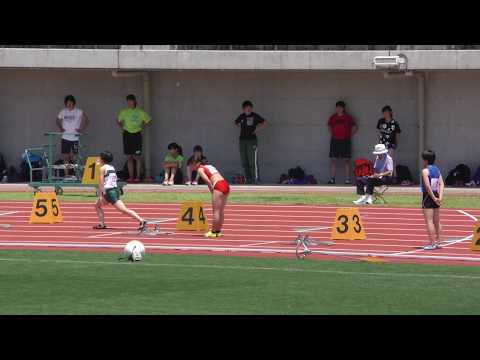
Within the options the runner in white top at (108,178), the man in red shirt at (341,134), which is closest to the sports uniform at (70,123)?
the man in red shirt at (341,134)

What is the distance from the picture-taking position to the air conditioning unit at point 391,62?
2961 centimetres

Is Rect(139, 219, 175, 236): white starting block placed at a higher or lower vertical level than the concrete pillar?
lower

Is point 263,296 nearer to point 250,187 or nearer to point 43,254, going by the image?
A: point 43,254

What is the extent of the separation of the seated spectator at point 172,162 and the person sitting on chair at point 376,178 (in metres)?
6.18

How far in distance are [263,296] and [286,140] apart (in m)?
18.3

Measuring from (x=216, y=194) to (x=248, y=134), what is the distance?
10770mm

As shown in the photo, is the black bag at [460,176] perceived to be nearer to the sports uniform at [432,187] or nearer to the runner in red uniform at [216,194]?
the runner in red uniform at [216,194]

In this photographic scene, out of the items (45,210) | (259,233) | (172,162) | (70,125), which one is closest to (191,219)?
(259,233)

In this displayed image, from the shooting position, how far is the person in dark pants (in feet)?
104

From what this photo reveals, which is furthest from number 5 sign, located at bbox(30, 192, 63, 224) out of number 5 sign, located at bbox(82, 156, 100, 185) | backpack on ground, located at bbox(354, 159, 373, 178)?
backpack on ground, located at bbox(354, 159, 373, 178)

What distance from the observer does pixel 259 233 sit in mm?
22172

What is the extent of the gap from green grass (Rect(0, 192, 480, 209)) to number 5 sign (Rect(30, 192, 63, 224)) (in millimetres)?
4129

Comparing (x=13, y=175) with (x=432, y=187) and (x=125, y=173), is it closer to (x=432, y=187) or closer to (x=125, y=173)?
(x=125, y=173)

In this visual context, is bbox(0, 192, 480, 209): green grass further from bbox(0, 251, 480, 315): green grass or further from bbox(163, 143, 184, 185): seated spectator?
bbox(0, 251, 480, 315): green grass
